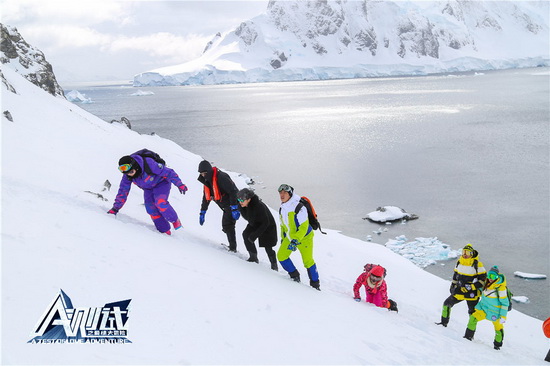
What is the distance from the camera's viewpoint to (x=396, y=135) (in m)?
48.0

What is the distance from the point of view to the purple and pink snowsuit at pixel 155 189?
6.56m

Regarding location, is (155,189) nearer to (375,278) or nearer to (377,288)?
(375,278)

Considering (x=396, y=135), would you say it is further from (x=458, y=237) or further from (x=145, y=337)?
(x=145, y=337)

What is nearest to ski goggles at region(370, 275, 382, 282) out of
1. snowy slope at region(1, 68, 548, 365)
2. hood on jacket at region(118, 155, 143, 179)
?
snowy slope at region(1, 68, 548, 365)

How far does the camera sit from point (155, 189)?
6781mm

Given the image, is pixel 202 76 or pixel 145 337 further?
pixel 202 76

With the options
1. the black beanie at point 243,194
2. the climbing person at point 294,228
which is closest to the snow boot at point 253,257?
the climbing person at point 294,228

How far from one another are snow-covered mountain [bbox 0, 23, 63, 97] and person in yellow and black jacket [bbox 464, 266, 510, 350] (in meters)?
27.3

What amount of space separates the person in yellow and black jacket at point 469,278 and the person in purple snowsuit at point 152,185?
515cm

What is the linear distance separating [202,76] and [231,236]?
Result: 198m

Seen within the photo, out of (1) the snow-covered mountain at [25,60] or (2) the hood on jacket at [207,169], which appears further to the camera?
(1) the snow-covered mountain at [25,60]

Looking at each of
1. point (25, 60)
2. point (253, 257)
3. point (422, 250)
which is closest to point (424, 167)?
point (422, 250)

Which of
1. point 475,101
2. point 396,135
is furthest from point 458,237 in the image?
point 475,101

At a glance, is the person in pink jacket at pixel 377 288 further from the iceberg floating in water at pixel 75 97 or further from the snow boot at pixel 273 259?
the iceberg floating in water at pixel 75 97
